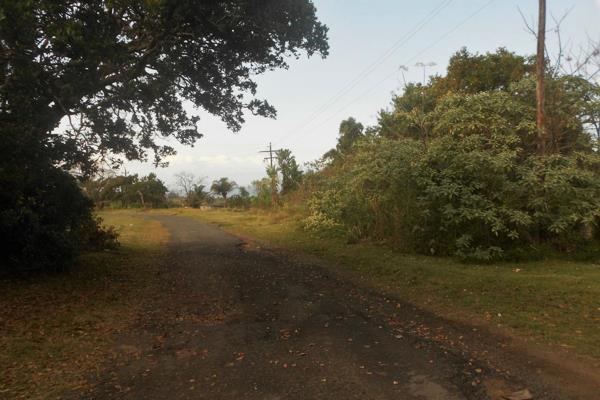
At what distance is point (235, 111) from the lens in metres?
13.5

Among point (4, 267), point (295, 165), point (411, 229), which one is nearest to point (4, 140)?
point (4, 267)

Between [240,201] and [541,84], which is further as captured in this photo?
[240,201]

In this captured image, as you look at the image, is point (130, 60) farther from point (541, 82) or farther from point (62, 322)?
point (541, 82)

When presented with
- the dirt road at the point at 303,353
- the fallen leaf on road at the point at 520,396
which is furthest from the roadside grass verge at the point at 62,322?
the fallen leaf on road at the point at 520,396

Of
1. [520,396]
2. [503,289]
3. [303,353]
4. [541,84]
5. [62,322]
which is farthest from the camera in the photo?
[541,84]

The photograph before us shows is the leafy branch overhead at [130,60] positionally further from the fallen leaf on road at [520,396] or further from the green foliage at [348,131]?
the green foliage at [348,131]

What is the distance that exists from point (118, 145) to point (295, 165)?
25.4 meters

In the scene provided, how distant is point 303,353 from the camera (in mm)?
5520

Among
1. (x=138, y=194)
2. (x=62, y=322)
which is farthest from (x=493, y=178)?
(x=138, y=194)

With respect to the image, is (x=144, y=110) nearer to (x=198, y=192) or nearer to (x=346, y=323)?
(x=346, y=323)

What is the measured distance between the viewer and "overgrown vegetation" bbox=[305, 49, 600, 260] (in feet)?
37.5

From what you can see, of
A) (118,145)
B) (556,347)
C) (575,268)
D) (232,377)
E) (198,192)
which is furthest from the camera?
(198,192)

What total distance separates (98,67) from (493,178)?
9219 millimetres

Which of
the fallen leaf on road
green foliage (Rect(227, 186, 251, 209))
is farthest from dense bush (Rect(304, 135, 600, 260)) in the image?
green foliage (Rect(227, 186, 251, 209))
